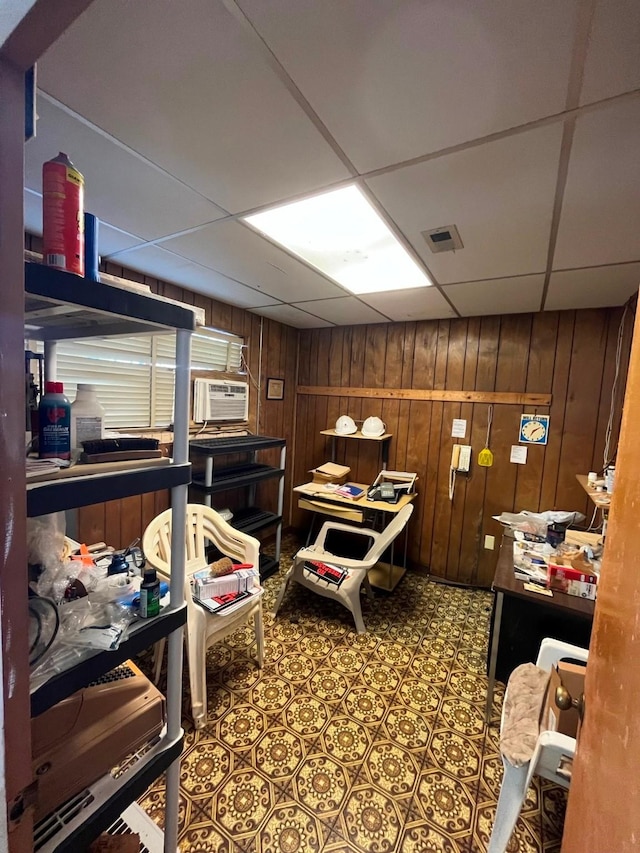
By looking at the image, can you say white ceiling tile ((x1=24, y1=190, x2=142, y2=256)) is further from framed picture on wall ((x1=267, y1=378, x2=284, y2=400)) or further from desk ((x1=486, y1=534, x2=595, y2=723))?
desk ((x1=486, y1=534, x2=595, y2=723))

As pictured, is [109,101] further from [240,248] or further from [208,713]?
[208,713]

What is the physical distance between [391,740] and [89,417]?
1.92 m

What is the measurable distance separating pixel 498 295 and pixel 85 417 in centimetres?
254

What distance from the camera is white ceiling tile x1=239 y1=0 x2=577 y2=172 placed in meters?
0.72

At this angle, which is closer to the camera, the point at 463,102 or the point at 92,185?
the point at 463,102

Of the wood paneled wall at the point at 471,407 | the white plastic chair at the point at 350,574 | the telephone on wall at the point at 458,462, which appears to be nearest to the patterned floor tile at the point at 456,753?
the white plastic chair at the point at 350,574

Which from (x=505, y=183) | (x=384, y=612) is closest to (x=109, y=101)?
(x=505, y=183)

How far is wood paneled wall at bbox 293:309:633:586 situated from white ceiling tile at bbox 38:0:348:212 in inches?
90.1

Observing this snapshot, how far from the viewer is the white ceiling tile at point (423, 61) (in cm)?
72

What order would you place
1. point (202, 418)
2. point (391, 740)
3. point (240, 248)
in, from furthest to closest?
1. point (202, 418)
2. point (240, 248)
3. point (391, 740)

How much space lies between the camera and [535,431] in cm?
291

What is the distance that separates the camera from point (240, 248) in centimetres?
190

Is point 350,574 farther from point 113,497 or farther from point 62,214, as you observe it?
point 62,214

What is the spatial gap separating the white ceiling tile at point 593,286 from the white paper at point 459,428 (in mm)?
1094
